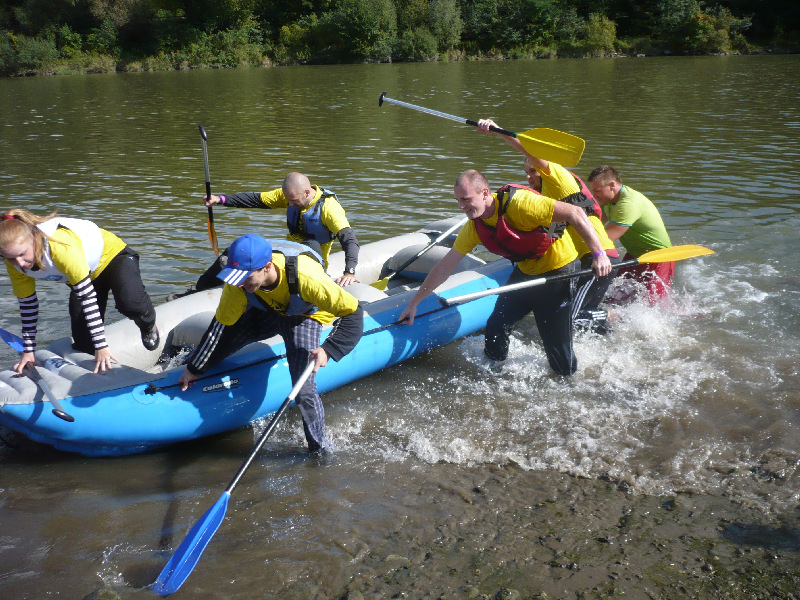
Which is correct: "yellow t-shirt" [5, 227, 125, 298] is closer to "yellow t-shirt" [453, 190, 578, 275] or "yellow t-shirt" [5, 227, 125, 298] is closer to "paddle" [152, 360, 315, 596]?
"paddle" [152, 360, 315, 596]

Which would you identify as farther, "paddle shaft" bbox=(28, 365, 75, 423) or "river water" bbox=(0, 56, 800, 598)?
"paddle shaft" bbox=(28, 365, 75, 423)

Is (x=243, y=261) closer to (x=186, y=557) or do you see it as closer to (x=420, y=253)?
(x=186, y=557)

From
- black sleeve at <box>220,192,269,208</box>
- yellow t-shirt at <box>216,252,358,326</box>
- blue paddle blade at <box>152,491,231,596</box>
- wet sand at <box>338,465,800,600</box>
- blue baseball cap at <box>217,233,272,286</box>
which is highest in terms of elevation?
blue baseball cap at <box>217,233,272,286</box>

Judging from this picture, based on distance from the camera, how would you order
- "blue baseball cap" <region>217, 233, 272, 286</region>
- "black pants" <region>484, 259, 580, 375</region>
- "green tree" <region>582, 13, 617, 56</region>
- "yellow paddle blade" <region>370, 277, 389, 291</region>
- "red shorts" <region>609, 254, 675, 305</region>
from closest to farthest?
1. "blue baseball cap" <region>217, 233, 272, 286</region>
2. "black pants" <region>484, 259, 580, 375</region>
3. "red shorts" <region>609, 254, 675, 305</region>
4. "yellow paddle blade" <region>370, 277, 389, 291</region>
5. "green tree" <region>582, 13, 617, 56</region>

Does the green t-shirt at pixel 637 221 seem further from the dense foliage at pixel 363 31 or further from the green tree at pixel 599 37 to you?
the green tree at pixel 599 37

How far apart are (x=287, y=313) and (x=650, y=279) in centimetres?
309

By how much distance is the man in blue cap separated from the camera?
10.8 feet

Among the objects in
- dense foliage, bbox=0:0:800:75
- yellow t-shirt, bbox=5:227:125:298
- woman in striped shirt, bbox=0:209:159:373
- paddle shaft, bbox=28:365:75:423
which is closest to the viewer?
woman in striped shirt, bbox=0:209:159:373

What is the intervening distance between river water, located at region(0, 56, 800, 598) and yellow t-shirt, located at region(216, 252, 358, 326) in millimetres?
851

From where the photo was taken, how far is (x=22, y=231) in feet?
10.7

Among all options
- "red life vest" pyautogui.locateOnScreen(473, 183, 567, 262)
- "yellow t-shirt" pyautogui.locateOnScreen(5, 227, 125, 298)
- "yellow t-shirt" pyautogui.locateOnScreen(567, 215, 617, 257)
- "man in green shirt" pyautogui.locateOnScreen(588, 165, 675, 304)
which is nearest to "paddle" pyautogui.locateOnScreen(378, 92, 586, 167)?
"man in green shirt" pyautogui.locateOnScreen(588, 165, 675, 304)

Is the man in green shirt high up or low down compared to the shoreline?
down

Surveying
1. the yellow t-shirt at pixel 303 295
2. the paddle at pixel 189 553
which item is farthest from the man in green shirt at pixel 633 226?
the paddle at pixel 189 553

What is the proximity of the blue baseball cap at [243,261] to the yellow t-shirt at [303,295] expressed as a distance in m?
0.20
